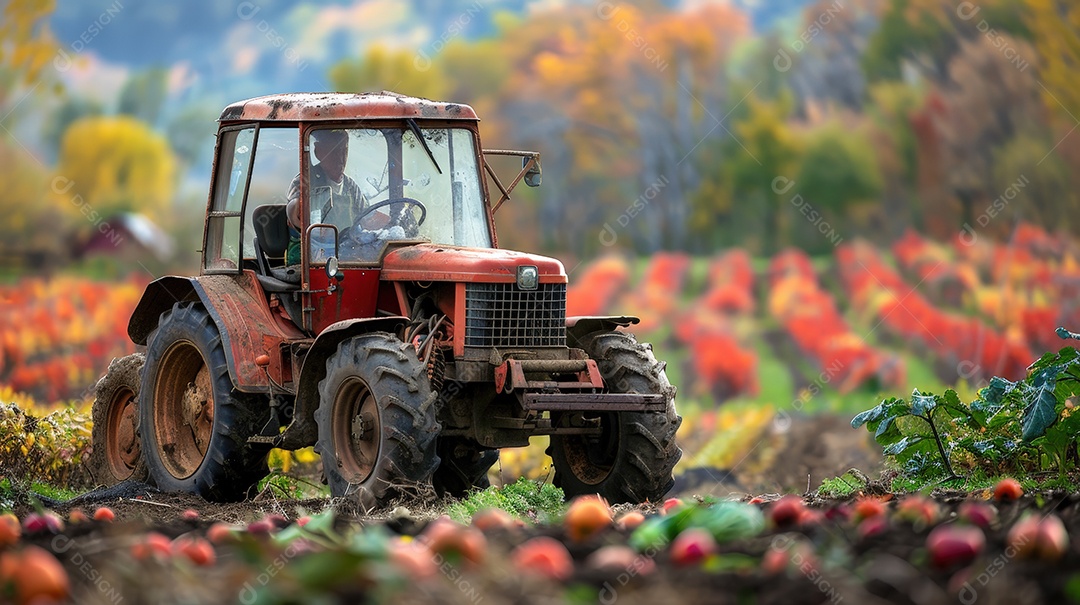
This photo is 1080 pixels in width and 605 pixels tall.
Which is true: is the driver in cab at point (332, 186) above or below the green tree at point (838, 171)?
below

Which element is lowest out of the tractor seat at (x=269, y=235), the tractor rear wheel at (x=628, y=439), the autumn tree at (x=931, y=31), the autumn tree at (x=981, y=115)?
the tractor rear wheel at (x=628, y=439)

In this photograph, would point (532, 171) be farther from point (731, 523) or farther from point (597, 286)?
point (597, 286)

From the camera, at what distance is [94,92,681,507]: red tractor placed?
778cm

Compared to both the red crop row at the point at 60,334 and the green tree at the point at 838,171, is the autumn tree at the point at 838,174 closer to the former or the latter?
the green tree at the point at 838,171

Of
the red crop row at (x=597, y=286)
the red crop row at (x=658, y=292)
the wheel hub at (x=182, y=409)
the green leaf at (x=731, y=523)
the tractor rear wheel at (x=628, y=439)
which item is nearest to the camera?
the green leaf at (x=731, y=523)

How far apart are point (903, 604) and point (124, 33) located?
2071 centimetres

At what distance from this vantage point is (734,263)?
20.6 meters

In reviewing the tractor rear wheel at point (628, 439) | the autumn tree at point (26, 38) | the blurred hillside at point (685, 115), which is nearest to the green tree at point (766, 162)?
the blurred hillside at point (685, 115)

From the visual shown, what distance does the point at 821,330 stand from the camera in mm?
18750

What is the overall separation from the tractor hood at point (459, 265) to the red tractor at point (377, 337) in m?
0.01

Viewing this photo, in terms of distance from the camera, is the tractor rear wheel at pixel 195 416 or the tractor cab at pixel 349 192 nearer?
the tractor cab at pixel 349 192

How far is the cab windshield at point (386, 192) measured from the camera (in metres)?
8.38

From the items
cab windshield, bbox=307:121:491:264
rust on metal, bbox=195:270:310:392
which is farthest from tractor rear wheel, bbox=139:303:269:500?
cab windshield, bbox=307:121:491:264

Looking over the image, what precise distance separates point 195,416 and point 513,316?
241 centimetres
